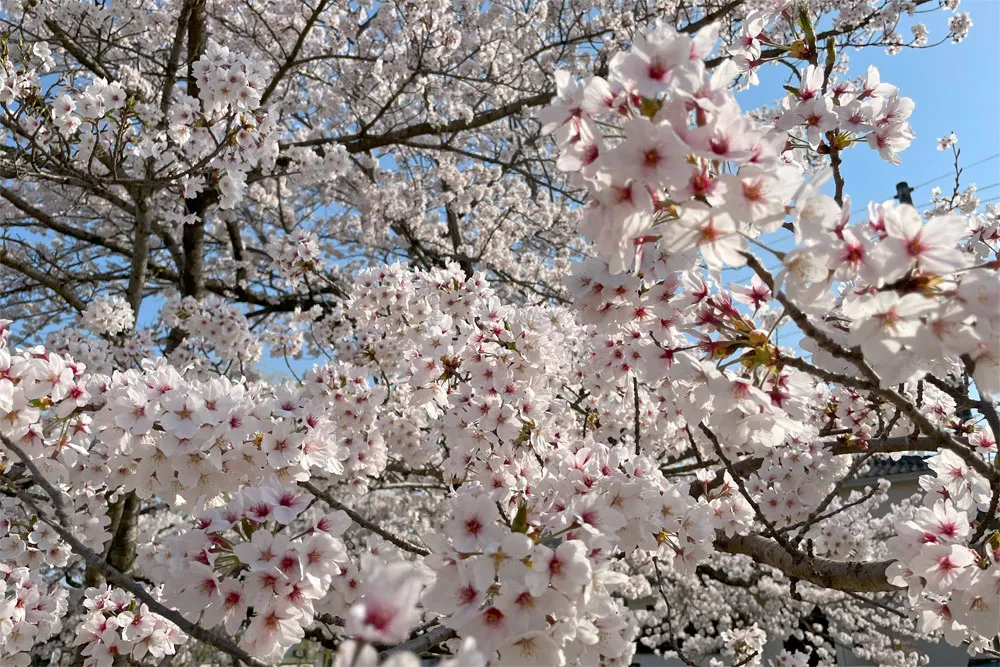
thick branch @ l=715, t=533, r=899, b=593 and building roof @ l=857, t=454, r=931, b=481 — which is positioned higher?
building roof @ l=857, t=454, r=931, b=481

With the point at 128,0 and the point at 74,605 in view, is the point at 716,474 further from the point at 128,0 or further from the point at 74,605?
the point at 128,0

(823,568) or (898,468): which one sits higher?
(898,468)

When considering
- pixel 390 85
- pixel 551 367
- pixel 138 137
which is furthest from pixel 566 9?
pixel 551 367

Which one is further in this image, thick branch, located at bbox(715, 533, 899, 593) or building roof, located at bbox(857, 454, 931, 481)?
building roof, located at bbox(857, 454, 931, 481)

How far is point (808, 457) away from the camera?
3.17m

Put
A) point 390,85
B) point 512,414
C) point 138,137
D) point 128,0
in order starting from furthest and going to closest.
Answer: point 390,85 → point 128,0 → point 138,137 → point 512,414

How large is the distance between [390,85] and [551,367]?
Answer: 5.07 metres

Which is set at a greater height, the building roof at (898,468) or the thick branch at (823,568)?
the building roof at (898,468)

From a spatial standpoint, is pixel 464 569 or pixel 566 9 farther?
pixel 566 9

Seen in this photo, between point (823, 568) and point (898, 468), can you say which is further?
point (898, 468)

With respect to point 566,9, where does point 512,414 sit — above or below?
below

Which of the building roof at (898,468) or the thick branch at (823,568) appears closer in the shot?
the thick branch at (823,568)

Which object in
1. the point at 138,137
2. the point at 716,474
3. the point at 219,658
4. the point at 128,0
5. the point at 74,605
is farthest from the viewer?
the point at 219,658

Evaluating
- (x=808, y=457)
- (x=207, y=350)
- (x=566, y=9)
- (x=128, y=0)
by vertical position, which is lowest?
(x=808, y=457)
